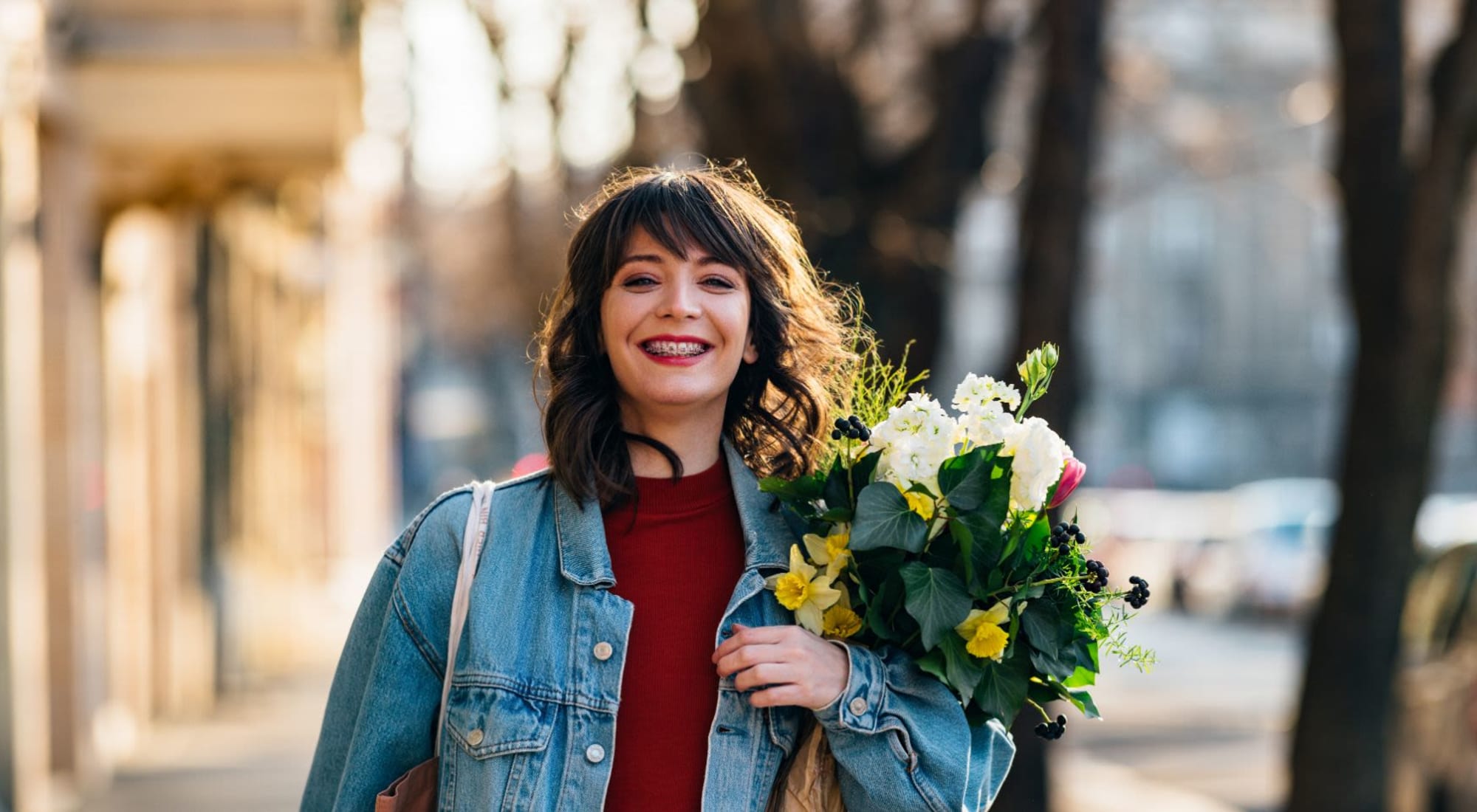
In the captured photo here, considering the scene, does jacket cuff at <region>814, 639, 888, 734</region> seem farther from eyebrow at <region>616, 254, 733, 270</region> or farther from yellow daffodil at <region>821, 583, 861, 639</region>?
eyebrow at <region>616, 254, 733, 270</region>

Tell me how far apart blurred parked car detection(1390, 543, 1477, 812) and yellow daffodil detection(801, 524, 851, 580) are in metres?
5.65

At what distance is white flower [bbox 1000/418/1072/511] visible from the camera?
2.95 metres

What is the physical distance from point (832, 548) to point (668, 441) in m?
0.32

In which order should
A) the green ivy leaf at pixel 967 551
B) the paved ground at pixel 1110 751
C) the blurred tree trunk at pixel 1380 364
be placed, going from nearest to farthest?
the green ivy leaf at pixel 967 551 → the blurred tree trunk at pixel 1380 364 → the paved ground at pixel 1110 751

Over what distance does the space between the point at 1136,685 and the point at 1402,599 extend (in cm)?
1326

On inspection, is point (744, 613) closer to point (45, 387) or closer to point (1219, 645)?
point (45, 387)

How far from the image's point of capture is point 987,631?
288 cm

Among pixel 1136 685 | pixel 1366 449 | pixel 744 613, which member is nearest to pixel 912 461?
pixel 744 613

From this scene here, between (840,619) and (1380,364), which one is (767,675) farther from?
(1380,364)

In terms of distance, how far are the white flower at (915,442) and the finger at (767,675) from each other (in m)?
0.35

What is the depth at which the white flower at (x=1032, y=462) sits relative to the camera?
2.95 meters

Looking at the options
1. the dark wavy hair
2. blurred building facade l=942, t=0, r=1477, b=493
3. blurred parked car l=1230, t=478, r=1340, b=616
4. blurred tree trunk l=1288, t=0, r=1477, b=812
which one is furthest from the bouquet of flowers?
blurred building facade l=942, t=0, r=1477, b=493

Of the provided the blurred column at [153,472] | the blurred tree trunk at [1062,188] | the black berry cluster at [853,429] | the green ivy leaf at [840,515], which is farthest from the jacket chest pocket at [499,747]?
the blurred column at [153,472]

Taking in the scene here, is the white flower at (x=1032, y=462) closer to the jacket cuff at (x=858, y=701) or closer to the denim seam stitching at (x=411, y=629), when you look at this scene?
the jacket cuff at (x=858, y=701)
